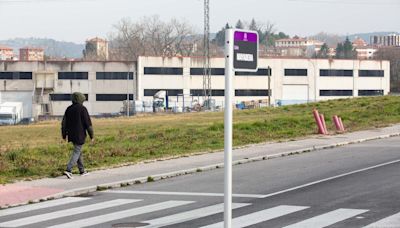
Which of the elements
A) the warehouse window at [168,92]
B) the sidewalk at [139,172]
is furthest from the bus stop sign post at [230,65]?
the warehouse window at [168,92]

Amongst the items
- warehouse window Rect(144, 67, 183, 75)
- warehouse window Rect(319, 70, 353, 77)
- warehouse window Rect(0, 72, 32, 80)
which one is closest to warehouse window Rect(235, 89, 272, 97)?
warehouse window Rect(144, 67, 183, 75)

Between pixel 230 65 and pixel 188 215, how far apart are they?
582 cm

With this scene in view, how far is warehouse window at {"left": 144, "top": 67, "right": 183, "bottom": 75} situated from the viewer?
114 meters

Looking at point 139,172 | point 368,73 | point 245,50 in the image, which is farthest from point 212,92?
point 245,50

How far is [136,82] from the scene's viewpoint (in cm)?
11375

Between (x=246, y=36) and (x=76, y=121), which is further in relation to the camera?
(x=76, y=121)

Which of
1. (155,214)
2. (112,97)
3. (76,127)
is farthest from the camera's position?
(112,97)

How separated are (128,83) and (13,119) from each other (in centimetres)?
1895

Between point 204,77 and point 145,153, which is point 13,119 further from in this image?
point 145,153

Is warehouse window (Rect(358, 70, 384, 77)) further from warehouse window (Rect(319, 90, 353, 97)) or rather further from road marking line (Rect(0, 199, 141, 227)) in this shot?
road marking line (Rect(0, 199, 141, 227))

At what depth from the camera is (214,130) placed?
29125 mm

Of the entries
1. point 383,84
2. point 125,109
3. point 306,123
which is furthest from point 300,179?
point 383,84

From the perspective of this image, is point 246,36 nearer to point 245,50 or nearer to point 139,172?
point 245,50

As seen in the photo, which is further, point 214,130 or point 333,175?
point 214,130
